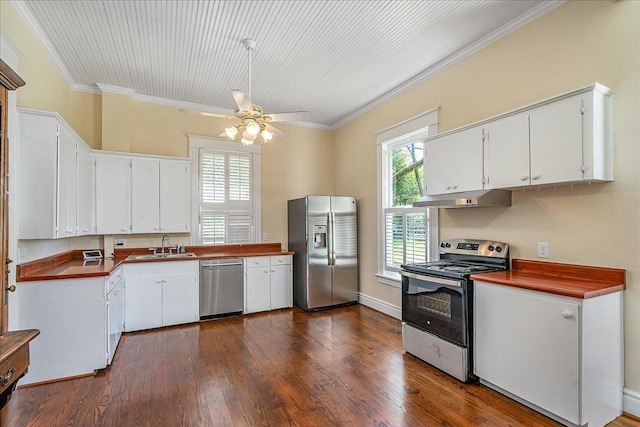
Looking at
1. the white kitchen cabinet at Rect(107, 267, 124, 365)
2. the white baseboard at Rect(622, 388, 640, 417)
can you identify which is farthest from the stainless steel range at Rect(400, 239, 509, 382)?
the white kitchen cabinet at Rect(107, 267, 124, 365)

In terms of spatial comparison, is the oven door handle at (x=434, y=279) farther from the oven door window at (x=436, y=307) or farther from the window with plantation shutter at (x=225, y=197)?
the window with plantation shutter at (x=225, y=197)

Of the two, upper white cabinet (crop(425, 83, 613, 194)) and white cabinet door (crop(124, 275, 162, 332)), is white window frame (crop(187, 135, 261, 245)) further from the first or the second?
upper white cabinet (crop(425, 83, 613, 194))

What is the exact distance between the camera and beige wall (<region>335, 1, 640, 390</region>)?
7.19 ft

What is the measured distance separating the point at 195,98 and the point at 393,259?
3.68 meters

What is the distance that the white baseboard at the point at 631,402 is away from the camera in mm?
2158

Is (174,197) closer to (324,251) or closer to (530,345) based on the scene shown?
(324,251)

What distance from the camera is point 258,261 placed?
468cm

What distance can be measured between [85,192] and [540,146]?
4.62 m

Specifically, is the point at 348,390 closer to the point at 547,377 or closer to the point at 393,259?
the point at 547,377

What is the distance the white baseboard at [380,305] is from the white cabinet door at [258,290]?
4.84 ft

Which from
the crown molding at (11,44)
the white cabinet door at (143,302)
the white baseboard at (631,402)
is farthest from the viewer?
the white cabinet door at (143,302)


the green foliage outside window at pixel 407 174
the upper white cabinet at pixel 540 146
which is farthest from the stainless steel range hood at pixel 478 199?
the green foliage outside window at pixel 407 174

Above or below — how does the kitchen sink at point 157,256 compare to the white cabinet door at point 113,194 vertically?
below

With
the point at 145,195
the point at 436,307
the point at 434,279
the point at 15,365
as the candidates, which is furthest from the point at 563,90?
the point at 145,195
